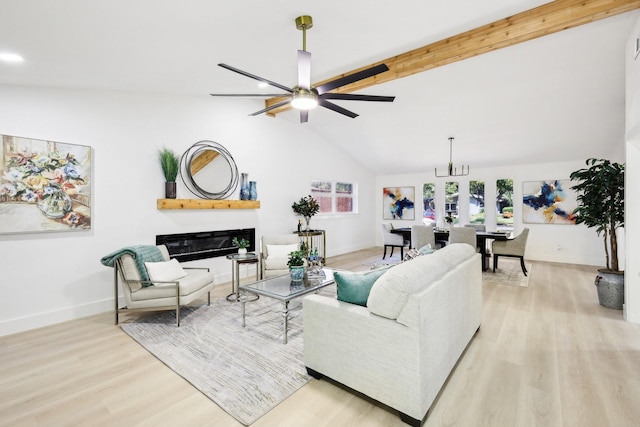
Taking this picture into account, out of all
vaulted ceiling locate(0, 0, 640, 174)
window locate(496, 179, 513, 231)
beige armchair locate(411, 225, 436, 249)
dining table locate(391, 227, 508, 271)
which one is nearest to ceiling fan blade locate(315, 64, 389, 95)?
vaulted ceiling locate(0, 0, 640, 174)

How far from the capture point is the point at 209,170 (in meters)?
4.82

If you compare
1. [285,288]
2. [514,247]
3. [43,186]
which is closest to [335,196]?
[514,247]

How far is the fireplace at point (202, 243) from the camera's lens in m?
4.41

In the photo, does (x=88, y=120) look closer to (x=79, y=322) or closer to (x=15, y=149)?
(x=15, y=149)

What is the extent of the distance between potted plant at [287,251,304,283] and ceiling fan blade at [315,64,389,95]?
1748 mm

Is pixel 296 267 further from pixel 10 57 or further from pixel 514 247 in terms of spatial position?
pixel 514 247

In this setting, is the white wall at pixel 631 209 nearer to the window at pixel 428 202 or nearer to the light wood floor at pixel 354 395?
the light wood floor at pixel 354 395

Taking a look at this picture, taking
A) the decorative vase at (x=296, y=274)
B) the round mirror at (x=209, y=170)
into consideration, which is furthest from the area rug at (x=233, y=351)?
the round mirror at (x=209, y=170)

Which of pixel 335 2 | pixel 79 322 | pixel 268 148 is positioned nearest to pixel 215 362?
pixel 79 322

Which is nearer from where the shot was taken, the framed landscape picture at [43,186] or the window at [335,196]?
the framed landscape picture at [43,186]

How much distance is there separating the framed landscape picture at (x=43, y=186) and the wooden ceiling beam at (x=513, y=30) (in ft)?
13.6

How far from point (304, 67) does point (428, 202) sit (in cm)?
687

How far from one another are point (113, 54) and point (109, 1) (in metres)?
0.92

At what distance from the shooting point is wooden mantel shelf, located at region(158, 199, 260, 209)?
166 inches
